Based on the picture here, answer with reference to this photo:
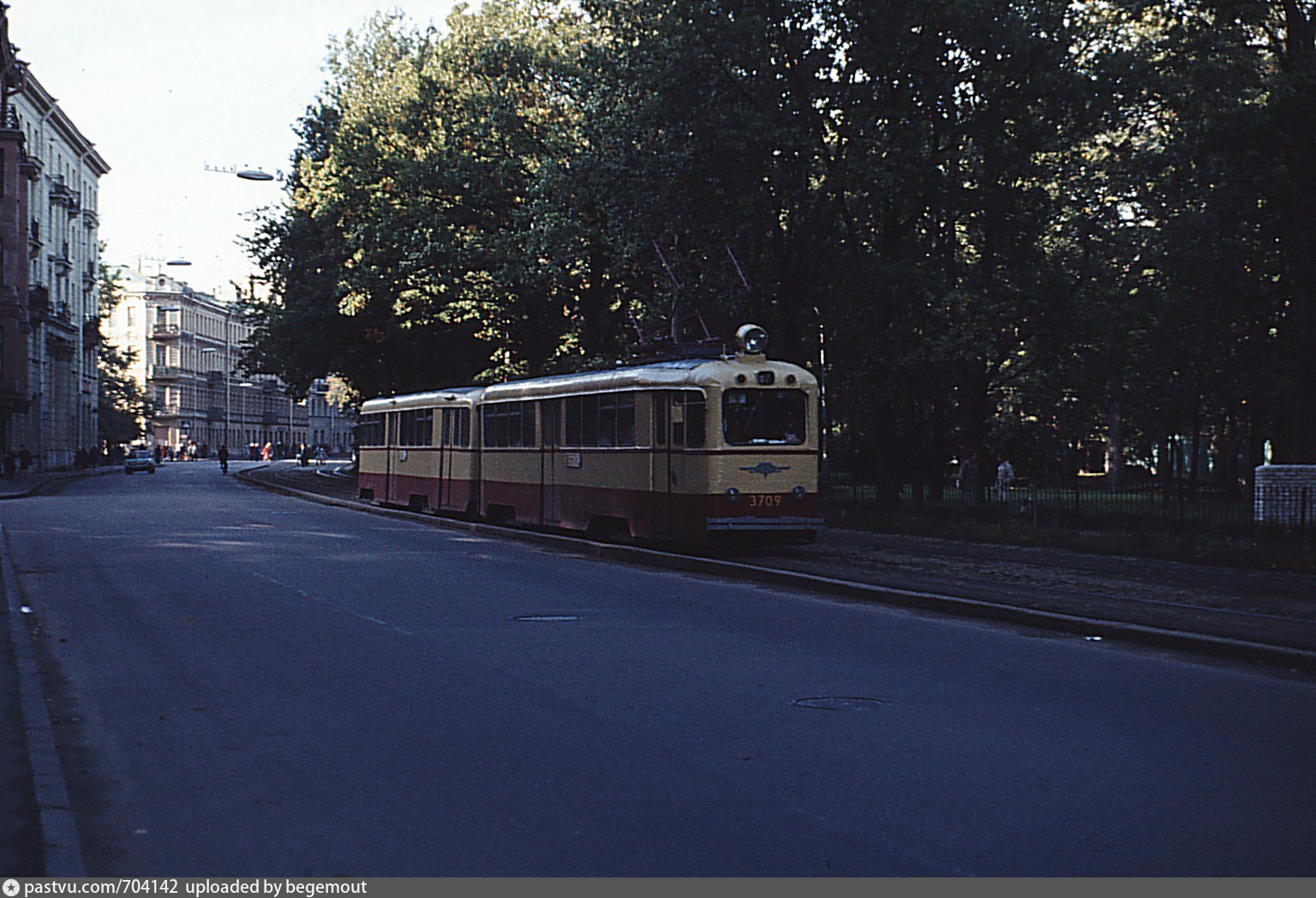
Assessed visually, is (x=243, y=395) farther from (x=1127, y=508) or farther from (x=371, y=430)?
(x=1127, y=508)

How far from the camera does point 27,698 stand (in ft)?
29.0

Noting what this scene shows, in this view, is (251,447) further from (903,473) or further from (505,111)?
(903,473)

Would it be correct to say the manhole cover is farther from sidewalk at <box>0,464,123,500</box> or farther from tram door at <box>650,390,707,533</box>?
sidewalk at <box>0,464,123,500</box>

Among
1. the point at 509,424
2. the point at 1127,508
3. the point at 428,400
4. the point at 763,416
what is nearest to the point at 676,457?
the point at 763,416

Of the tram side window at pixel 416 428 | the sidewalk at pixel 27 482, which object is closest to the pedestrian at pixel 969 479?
the tram side window at pixel 416 428

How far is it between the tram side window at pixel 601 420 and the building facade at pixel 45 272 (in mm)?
45913

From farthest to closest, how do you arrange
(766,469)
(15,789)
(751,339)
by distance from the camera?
(751,339), (766,469), (15,789)

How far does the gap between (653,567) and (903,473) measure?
1352cm

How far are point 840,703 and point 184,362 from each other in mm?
141457

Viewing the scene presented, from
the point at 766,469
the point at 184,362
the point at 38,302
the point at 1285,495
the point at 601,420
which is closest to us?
the point at 766,469

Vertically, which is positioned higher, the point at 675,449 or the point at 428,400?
the point at 428,400

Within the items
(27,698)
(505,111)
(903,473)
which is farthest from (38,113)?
(27,698)

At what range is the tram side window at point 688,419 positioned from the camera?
22.3 metres

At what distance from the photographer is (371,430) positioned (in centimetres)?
4128
